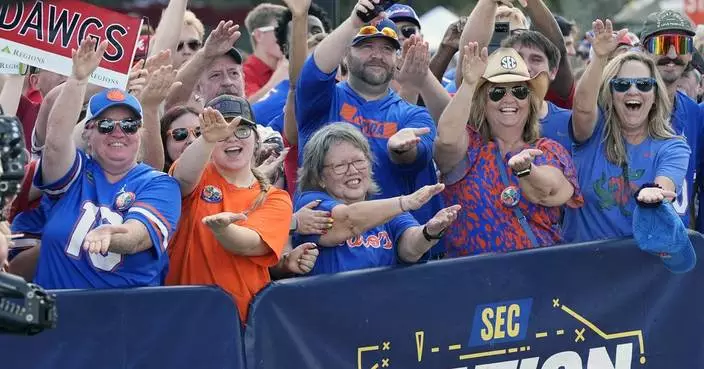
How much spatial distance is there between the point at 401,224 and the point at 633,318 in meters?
1.34

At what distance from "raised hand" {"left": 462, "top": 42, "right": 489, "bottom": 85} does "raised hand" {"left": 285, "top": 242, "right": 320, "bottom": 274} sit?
4.14 ft

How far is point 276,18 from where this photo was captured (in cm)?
1062

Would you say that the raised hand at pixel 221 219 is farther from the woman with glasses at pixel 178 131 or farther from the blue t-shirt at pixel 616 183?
the blue t-shirt at pixel 616 183

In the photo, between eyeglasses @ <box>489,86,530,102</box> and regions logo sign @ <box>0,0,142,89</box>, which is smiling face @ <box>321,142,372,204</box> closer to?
eyeglasses @ <box>489,86,530,102</box>

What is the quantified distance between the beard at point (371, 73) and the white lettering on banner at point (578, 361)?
1.70 m

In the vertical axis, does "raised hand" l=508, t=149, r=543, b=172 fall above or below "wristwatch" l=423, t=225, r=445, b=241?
above

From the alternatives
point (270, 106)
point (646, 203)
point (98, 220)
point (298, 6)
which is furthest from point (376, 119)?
point (98, 220)

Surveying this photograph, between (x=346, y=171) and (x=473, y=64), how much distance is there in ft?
2.99

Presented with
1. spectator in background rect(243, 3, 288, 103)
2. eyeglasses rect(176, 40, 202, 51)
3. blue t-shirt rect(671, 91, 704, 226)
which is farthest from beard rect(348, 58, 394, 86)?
spectator in background rect(243, 3, 288, 103)

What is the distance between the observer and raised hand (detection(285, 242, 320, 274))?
6777 mm

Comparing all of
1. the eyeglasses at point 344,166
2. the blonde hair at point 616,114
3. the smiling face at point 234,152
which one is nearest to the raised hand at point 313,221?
the eyeglasses at point 344,166

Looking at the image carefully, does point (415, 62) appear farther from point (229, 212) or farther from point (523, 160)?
point (229, 212)

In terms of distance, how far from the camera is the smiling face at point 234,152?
6805 millimetres

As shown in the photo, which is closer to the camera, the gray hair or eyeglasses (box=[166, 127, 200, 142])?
the gray hair
